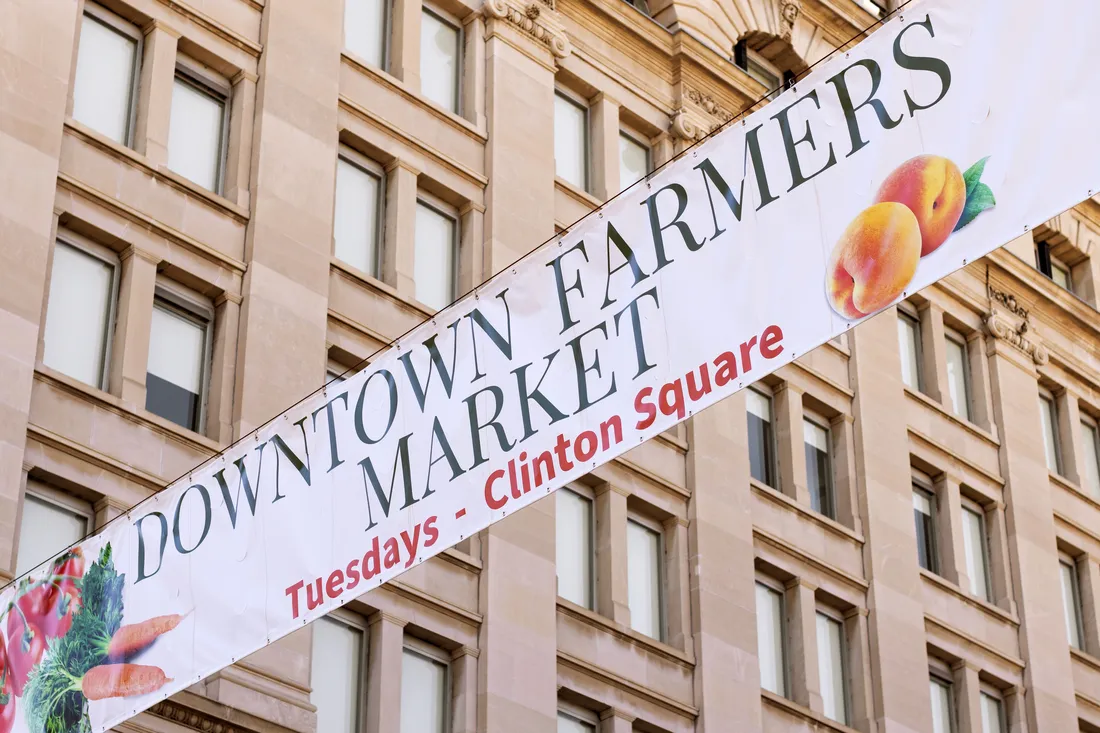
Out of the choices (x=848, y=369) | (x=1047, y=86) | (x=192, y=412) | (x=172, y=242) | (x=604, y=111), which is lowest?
(x=1047, y=86)

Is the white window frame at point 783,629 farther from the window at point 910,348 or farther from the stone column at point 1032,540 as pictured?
the window at point 910,348

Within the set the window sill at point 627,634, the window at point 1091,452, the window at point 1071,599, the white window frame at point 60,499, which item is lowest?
the white window frame at point 60,499

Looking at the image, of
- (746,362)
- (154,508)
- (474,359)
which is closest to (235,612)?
(154,508)

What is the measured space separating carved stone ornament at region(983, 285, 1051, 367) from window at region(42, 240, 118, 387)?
2244 centimetres

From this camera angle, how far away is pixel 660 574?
33969 millimetres

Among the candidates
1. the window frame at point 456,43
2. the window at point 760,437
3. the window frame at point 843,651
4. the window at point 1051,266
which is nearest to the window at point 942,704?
the window frame at point 843,651

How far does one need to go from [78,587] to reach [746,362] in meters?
7.14

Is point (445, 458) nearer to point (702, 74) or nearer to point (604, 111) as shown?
point (604, 111)

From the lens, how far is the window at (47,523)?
82.7 ft

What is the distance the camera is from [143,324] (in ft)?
89.8

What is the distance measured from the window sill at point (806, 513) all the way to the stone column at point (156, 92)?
12693 mm

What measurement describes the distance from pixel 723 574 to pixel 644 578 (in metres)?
1.54

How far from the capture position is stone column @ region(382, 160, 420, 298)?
3150cm

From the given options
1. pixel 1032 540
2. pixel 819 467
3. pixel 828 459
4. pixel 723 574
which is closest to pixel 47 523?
pixel 723 574
